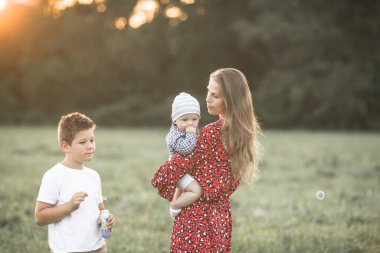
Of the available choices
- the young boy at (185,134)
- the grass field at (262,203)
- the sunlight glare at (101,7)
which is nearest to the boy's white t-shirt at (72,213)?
the young boy at (185,134)

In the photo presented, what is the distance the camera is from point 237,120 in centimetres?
344

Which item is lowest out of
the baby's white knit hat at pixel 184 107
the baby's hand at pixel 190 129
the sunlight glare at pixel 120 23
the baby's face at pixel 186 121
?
the baby's hand at pixel 190 129

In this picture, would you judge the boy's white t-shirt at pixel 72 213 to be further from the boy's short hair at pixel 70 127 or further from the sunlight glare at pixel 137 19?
the sunlight glare at pixel 137 19

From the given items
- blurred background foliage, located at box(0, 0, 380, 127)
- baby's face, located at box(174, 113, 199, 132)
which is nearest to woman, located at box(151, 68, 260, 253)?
baby's face, located at box(174, 113, 199, 132)

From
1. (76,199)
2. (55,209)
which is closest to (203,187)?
(76,199)

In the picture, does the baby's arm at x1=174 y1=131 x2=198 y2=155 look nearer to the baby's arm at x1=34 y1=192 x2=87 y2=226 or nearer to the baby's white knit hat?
the baby's white knit hat

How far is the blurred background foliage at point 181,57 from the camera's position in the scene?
30.6 m

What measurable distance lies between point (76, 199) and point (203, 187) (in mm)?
Answer: 859

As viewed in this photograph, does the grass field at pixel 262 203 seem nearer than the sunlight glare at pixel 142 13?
Yes

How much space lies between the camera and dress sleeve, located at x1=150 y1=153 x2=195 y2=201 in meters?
3.33

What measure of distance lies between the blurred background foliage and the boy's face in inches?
1077

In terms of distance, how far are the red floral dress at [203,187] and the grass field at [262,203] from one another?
1.93 metres

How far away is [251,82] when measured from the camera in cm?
3528

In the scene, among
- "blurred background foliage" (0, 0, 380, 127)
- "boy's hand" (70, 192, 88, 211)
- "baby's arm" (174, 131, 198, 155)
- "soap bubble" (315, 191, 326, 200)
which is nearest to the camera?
"boy's hand" (70, 192, 88, 211)
